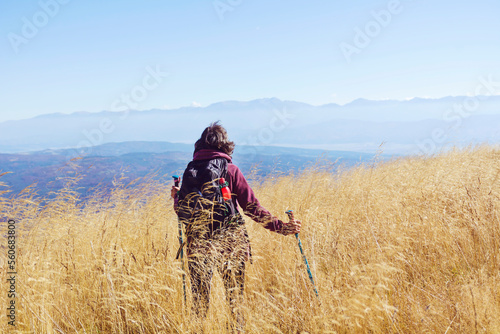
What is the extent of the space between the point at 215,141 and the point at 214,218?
639mm

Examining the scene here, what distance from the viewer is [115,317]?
2.35m

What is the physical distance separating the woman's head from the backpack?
13 centimetres

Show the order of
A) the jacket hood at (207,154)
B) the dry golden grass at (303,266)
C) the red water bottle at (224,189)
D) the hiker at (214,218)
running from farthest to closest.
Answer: the jacket hood at (207,154) → the hiker at (214,218) → the red water bottle at (224,189) → the dry golden grass at (303,266)

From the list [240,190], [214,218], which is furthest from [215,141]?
[214,218]

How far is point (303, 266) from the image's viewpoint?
247cm

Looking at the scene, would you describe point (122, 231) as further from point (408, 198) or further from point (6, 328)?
point (408, 198)

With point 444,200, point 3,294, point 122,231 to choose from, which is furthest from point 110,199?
point 444,200

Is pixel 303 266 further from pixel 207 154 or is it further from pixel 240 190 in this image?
pixel 207 154

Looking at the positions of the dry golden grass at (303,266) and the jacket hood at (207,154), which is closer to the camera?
the dry golden grass at (303,266)

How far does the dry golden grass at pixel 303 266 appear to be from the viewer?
2037 millimetres

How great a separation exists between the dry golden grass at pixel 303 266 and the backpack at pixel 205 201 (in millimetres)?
371

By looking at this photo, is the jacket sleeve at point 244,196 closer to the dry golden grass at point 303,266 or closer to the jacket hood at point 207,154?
the jacket hood at point 207,154

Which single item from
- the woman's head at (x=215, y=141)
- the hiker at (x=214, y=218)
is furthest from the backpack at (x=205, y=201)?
the woman's head at (x=215, y=141)

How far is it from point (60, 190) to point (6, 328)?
244 centimetres
